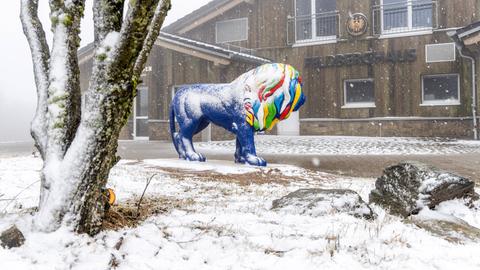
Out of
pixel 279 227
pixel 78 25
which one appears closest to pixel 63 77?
pixel 78 25

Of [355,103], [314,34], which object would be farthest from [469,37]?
[314,34]

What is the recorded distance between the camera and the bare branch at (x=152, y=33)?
2.60 metres

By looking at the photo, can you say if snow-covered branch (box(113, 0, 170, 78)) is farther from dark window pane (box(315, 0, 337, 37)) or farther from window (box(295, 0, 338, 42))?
dark window pane (box(315, 0, 337, 37))

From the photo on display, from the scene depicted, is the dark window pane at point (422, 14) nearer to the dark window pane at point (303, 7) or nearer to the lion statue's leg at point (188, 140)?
the dark window pane at point (303, 7)

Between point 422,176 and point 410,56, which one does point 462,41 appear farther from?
point 422,176

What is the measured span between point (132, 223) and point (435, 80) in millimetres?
15100

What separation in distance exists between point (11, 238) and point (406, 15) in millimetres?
16331

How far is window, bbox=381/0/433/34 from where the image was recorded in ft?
51.3

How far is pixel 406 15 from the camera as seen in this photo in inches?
626

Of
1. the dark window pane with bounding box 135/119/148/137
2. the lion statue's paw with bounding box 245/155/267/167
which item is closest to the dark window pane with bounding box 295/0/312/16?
the dark window pane with bounding box 135/119/148/137

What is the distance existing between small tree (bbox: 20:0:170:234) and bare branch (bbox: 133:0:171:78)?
0.07m

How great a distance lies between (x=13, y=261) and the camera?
2.04 m

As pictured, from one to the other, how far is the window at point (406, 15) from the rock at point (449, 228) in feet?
45.6

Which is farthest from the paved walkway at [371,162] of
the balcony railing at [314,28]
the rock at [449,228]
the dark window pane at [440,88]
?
the balcony railing at [314,28]
